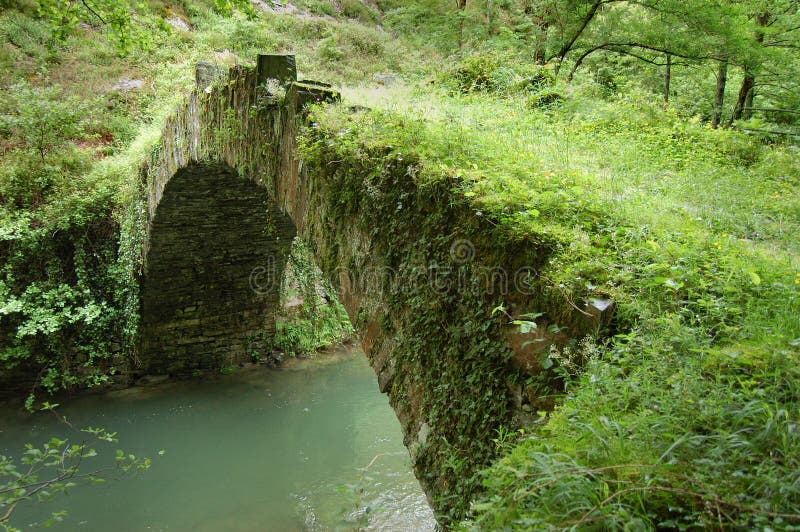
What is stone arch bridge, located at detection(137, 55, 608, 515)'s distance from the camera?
2.33 meters

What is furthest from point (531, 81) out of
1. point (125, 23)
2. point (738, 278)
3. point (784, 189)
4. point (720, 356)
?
point (720, 356)

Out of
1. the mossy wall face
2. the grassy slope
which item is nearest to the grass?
the grassy slope

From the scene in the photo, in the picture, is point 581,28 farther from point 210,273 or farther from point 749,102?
point 210,273

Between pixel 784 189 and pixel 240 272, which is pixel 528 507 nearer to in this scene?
pixel 784 189

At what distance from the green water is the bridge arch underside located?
630 mm

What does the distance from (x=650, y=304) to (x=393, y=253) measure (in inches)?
61.4

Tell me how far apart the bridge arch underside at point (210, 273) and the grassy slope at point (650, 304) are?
12.9ft

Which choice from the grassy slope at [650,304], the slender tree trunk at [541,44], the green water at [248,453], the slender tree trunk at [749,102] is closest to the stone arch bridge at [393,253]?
the grassy slope at [650,304]

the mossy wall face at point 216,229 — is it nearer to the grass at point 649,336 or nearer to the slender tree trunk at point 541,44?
the grass at point 649,336

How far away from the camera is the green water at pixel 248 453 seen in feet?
20.5

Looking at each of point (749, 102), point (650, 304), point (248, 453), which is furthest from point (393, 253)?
point (749, 102)

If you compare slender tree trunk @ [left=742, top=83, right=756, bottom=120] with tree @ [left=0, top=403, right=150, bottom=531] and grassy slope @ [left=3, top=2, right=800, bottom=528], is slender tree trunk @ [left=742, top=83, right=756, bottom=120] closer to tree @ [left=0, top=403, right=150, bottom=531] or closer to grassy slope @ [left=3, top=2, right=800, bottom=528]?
grassy slope @ [left=3, top=2, right=800, bottom=528]

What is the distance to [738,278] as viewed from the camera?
6.82 ft

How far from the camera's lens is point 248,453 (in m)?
7.96
